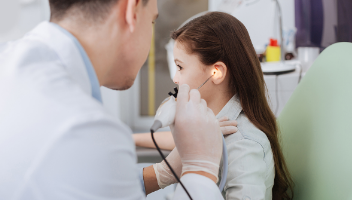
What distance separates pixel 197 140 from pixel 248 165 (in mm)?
175

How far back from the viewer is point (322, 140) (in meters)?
0.75

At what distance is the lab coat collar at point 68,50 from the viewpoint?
50cm

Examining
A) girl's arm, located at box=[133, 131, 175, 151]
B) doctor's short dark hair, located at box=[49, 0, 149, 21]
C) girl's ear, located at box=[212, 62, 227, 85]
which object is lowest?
girl's arm, located at box=[133, 131, 175, 151]

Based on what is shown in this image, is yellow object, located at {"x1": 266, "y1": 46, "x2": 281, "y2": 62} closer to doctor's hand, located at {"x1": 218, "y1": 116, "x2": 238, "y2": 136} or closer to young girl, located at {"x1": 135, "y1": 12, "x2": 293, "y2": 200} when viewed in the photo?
young girl, located at {"x1": 135, "y1": 12, "x2": 293, "y2": 200}

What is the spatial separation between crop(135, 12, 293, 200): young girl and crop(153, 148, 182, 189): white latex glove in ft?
0.55

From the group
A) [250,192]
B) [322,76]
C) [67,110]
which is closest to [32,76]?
[67,110]

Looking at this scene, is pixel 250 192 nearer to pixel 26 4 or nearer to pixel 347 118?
pixel 347 118

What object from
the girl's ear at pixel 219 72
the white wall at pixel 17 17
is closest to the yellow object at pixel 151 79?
the white wall at pixel 17 17

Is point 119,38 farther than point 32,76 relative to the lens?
Yes

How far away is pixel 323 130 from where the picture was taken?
759mm

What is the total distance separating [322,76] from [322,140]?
218mm

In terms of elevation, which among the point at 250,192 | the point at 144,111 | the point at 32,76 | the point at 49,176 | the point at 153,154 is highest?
the point at 32,76

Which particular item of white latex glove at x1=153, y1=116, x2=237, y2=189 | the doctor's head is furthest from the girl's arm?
the doctor's head

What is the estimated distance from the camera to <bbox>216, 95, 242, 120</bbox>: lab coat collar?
92 centimetres
